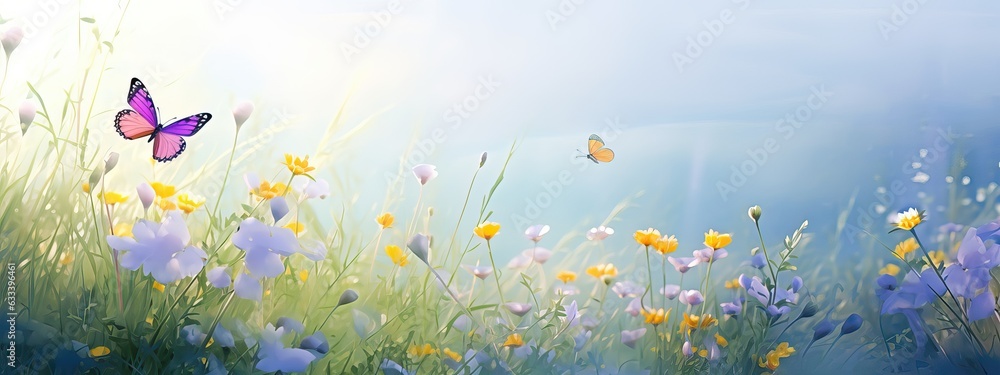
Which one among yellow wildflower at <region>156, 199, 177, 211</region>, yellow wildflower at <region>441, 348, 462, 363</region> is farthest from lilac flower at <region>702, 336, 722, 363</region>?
yellow wildflower at <region>156, 199, 177, 211</region>

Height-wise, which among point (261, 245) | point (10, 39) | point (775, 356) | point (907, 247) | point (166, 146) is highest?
point (10, 39)

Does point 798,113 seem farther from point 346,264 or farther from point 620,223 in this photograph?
point 346,264

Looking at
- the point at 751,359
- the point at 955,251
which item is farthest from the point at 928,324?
the point at 751,359

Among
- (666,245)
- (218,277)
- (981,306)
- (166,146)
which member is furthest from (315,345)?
(981,306)

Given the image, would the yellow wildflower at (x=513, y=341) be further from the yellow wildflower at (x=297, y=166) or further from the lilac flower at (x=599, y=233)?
the yellow wildflower at (x=297, y=166)

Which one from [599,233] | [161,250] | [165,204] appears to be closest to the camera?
[161,250]

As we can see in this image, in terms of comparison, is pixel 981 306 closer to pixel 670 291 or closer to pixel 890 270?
pixel 890 270
